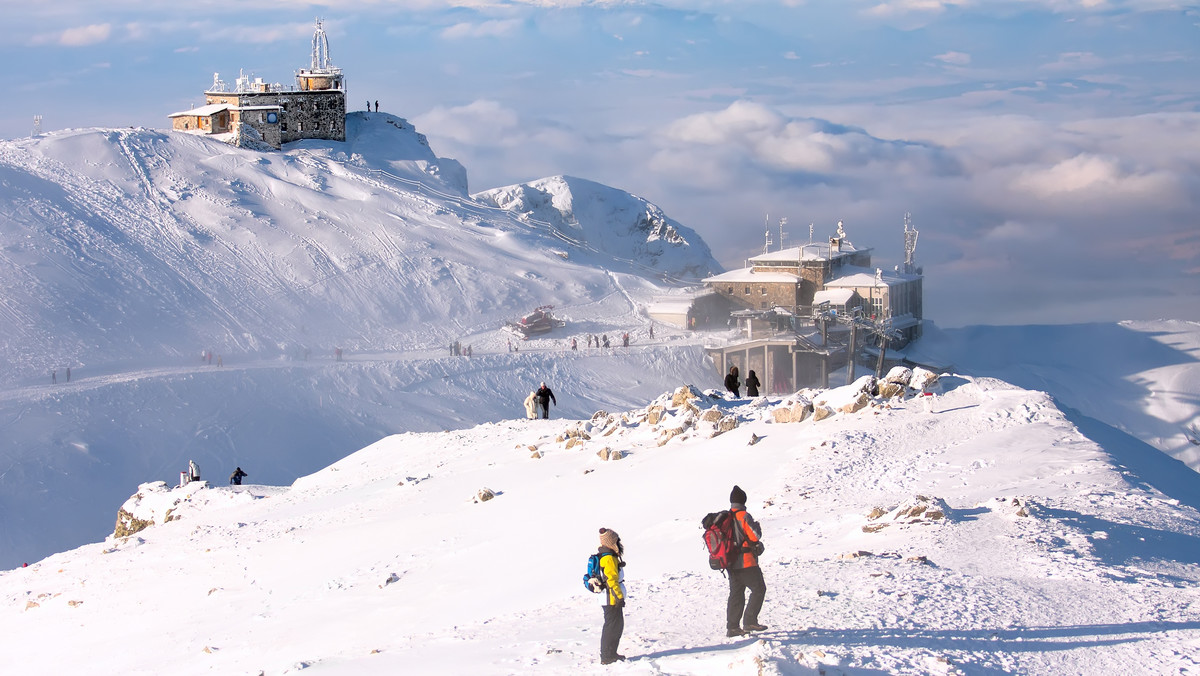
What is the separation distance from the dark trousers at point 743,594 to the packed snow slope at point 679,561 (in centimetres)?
19

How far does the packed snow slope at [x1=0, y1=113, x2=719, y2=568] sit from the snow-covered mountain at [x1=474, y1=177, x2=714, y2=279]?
24.7 meters

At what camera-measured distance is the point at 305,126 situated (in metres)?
76.2

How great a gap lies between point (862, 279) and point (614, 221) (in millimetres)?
49016

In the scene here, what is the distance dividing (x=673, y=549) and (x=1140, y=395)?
5068cm

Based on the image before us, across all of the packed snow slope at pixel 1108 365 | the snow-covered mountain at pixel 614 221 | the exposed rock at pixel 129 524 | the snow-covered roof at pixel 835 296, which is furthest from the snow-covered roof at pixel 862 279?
the exposed rock at pixel 129 524

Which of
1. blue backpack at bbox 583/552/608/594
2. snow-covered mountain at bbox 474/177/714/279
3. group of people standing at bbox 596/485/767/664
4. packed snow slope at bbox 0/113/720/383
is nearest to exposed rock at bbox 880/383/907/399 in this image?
group of people standing at bbox 596/485/767/664

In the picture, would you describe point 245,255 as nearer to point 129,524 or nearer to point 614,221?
point 129,524

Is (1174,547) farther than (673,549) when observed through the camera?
No

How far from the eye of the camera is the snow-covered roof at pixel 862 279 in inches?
2298

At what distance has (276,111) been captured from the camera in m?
74.6

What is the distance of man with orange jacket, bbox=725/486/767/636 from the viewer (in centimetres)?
880

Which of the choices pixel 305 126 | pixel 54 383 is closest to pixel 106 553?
pixel 54 383

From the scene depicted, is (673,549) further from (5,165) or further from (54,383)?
(5,165)

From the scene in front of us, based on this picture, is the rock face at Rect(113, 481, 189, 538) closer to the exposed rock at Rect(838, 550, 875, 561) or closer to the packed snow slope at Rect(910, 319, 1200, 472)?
the exposed rock at Rect(838, 550, 875, 561)
